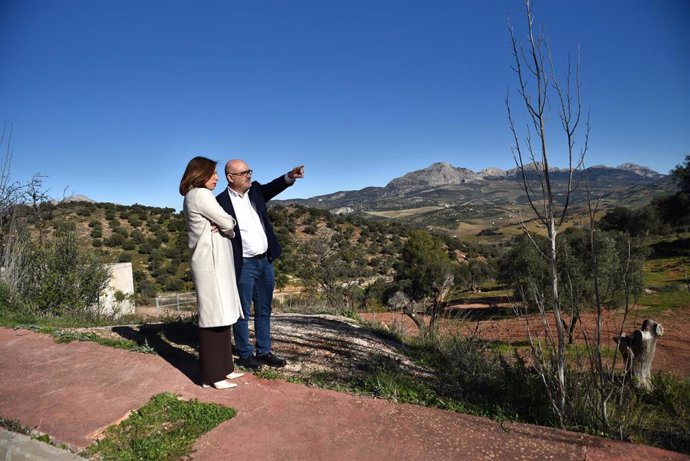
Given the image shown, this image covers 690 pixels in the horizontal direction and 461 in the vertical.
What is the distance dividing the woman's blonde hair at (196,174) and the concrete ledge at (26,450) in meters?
1.99

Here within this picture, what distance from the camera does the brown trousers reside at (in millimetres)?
3596

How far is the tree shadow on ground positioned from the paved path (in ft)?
0.33

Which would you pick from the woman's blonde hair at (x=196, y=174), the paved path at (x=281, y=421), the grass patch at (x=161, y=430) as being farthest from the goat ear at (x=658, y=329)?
the woman's blonde hair at (x=196, y=174)

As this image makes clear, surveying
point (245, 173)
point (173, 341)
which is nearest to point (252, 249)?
point (245, 173)

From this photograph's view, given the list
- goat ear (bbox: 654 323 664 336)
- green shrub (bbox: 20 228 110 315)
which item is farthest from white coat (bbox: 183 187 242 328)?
goat ear (bbox: 654 323 664 336)

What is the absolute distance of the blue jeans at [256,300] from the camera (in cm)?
402

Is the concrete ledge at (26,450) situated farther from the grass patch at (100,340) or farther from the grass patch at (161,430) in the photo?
the grass patch at (100,340)

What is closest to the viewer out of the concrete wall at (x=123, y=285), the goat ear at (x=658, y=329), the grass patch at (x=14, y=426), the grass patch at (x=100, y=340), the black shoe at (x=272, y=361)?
the grass patch at (x=14, y=426)

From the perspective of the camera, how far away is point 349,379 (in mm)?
4043

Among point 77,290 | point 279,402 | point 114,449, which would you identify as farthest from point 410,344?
point 77,290

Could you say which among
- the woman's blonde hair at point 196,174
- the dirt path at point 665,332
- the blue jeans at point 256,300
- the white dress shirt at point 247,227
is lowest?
the dirt path at point 665,332

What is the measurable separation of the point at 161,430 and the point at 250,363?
125 centimetres

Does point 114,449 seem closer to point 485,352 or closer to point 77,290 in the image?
point 485,352

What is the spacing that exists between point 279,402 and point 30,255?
7.87 meters
